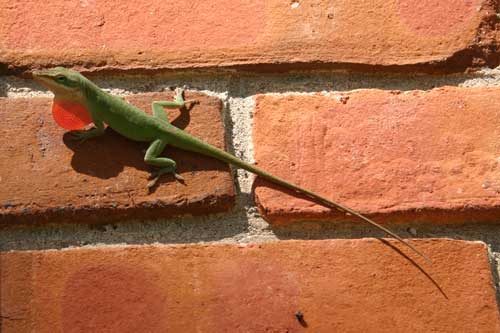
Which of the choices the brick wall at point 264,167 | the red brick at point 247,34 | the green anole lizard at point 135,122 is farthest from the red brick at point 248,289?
the red brick at point 247,34

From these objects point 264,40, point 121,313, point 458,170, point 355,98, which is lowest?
point 121,313

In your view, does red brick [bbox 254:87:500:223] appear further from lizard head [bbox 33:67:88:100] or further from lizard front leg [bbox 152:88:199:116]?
lizard head [bbox 33:67:88:100]

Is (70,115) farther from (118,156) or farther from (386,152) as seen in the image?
(386,152)

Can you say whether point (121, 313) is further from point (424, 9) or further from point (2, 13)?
point (424, 9)

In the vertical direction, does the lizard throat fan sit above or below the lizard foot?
above

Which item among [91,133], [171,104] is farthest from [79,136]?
[171,104]

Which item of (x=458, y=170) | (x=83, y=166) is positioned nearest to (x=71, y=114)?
(x=83, y=166)

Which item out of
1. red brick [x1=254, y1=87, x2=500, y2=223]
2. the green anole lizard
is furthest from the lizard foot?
red brick [x1=254, y1=87, x2=500, y2=223]
